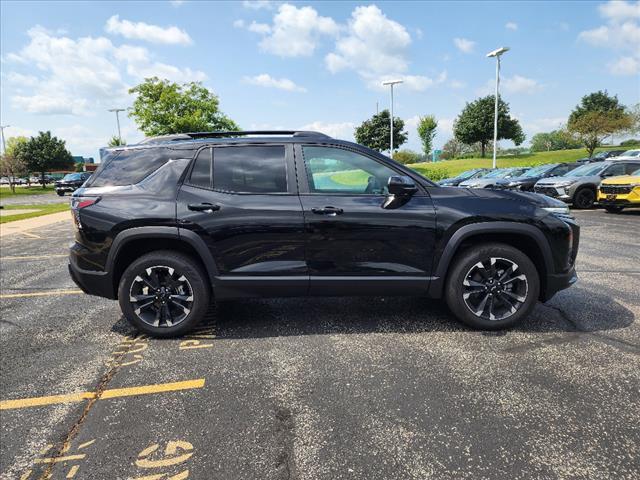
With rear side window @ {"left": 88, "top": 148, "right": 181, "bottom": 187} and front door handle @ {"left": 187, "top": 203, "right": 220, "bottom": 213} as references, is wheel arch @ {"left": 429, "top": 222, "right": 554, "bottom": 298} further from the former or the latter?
rear side window @ {"left": 88, "top": 148, "right": 181, "bottom": 187}

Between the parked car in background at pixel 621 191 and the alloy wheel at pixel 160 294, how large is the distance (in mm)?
13316

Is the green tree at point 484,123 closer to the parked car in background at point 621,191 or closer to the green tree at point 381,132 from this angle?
the green tree at point 381,132

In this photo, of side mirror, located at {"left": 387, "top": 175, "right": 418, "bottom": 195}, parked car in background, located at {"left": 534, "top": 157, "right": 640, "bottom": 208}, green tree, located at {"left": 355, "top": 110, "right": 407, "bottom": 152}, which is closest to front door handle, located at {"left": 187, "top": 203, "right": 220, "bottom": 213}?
side mirror, located at {"left": 387, "top": 175, "right": 418, "bottom": 195}

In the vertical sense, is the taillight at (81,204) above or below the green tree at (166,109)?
below

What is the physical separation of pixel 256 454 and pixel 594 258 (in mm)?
6731

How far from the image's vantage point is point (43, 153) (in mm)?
48156

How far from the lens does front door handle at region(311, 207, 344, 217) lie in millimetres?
3551

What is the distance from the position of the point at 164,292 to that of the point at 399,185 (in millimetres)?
2301

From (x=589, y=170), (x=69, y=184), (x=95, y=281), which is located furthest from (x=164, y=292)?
(x=69, y=184)

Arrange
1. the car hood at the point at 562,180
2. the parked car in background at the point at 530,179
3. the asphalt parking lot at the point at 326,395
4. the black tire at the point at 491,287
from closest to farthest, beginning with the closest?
the asphalt parking lot at the point at 326,395 < the black tire at the point at 491,287 < the car hood at the point at 562,180 < the parked car in background at the point at 530,179

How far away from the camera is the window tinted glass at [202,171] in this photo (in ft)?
12.1

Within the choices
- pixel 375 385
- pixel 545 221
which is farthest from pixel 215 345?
pixel 545 221

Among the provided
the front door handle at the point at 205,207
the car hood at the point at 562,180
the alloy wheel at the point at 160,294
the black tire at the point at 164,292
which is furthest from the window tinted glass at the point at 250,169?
the car hood at the point at 562,180

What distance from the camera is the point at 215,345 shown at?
11.8ft
